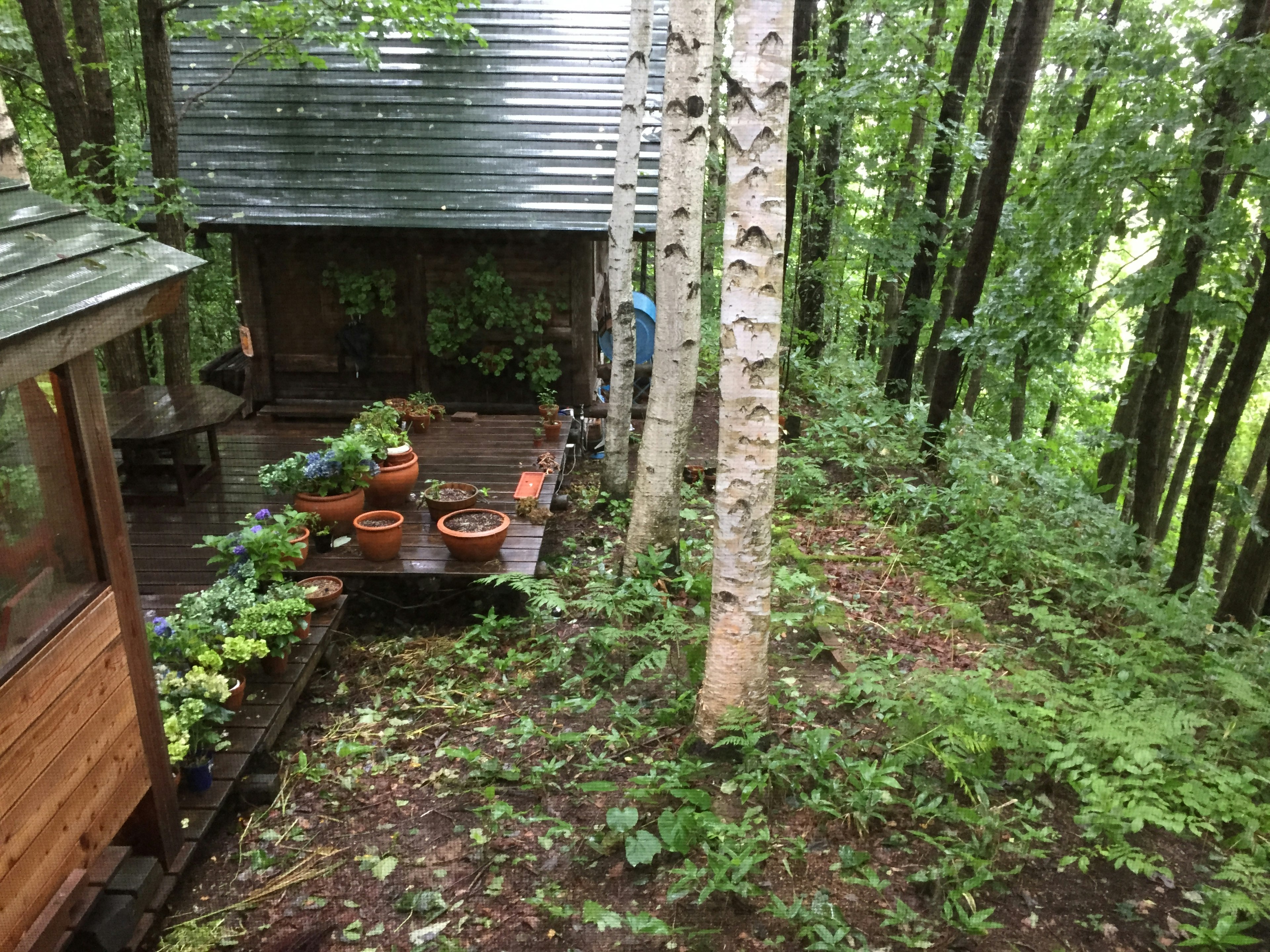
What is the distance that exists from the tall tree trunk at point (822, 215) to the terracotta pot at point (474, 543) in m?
6.79

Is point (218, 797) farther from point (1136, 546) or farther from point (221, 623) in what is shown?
point (1136, 546)

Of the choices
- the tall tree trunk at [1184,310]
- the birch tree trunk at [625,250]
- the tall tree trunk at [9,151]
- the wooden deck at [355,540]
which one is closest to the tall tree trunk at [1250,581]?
the tall tree trunk at [1184,310]

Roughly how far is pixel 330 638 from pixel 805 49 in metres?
Result: 9.87

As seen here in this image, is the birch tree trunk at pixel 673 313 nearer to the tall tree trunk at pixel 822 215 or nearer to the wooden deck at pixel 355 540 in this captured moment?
the wooden deck at pixel 355 540

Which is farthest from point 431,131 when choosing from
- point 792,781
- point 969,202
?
point 792,781

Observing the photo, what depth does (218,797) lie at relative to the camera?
13.0 feet

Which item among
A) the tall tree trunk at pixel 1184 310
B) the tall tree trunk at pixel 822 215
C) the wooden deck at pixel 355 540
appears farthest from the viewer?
the tall tree trunk at pixel 822 215

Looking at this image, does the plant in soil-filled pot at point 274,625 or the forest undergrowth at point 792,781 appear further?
the plant in soil-filled pot at point 274,625

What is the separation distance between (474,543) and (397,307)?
17.1ft

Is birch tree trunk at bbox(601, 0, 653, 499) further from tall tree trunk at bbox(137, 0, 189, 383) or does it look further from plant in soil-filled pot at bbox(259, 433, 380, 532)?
tall tree trunk at bbox(137, 0, 189, 383)

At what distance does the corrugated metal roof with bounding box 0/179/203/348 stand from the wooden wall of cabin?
268 inches

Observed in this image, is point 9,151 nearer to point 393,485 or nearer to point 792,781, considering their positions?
point 393,485

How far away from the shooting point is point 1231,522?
8188 mm

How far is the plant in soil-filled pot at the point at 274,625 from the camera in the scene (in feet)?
15.6
